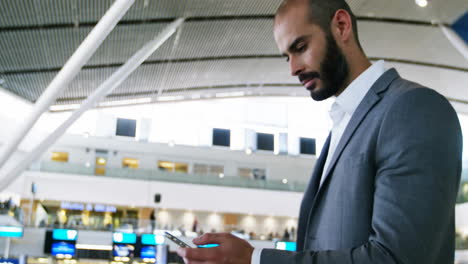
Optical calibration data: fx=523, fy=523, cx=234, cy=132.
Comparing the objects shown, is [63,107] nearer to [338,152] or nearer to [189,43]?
[189,43]

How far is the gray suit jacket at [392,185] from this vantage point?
120 centimetres

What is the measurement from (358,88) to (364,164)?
0.36 m

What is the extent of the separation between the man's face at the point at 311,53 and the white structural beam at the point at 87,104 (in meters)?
20.0

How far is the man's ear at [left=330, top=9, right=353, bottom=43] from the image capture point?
5.52ft

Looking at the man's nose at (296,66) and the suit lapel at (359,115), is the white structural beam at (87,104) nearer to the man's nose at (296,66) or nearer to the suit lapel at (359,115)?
the man's nose at (296,66)

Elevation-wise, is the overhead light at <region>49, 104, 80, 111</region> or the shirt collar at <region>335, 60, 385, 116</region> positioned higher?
the overhead light at <region>49, 104, 80, 111</region>

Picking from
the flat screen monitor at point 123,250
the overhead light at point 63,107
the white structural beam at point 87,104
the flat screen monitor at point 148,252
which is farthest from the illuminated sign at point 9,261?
the overhead light at point 63,107

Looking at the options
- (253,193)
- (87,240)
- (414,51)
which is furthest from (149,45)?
(253,193)

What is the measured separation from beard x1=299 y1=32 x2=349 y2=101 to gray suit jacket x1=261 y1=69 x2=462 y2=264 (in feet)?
0.51

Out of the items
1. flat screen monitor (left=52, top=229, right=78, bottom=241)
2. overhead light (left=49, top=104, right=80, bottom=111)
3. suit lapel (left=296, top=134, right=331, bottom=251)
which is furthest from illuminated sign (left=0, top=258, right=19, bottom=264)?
suit lapel (left=296, top=134, right=331, bottom=251)

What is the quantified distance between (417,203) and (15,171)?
2152 cm

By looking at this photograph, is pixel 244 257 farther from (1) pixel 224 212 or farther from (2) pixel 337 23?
(1) pixel 224 212

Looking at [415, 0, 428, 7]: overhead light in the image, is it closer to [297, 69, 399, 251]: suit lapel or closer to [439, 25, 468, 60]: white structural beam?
[439, 25, 468, 60]: white structural beam

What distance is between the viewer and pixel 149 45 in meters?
22.1
